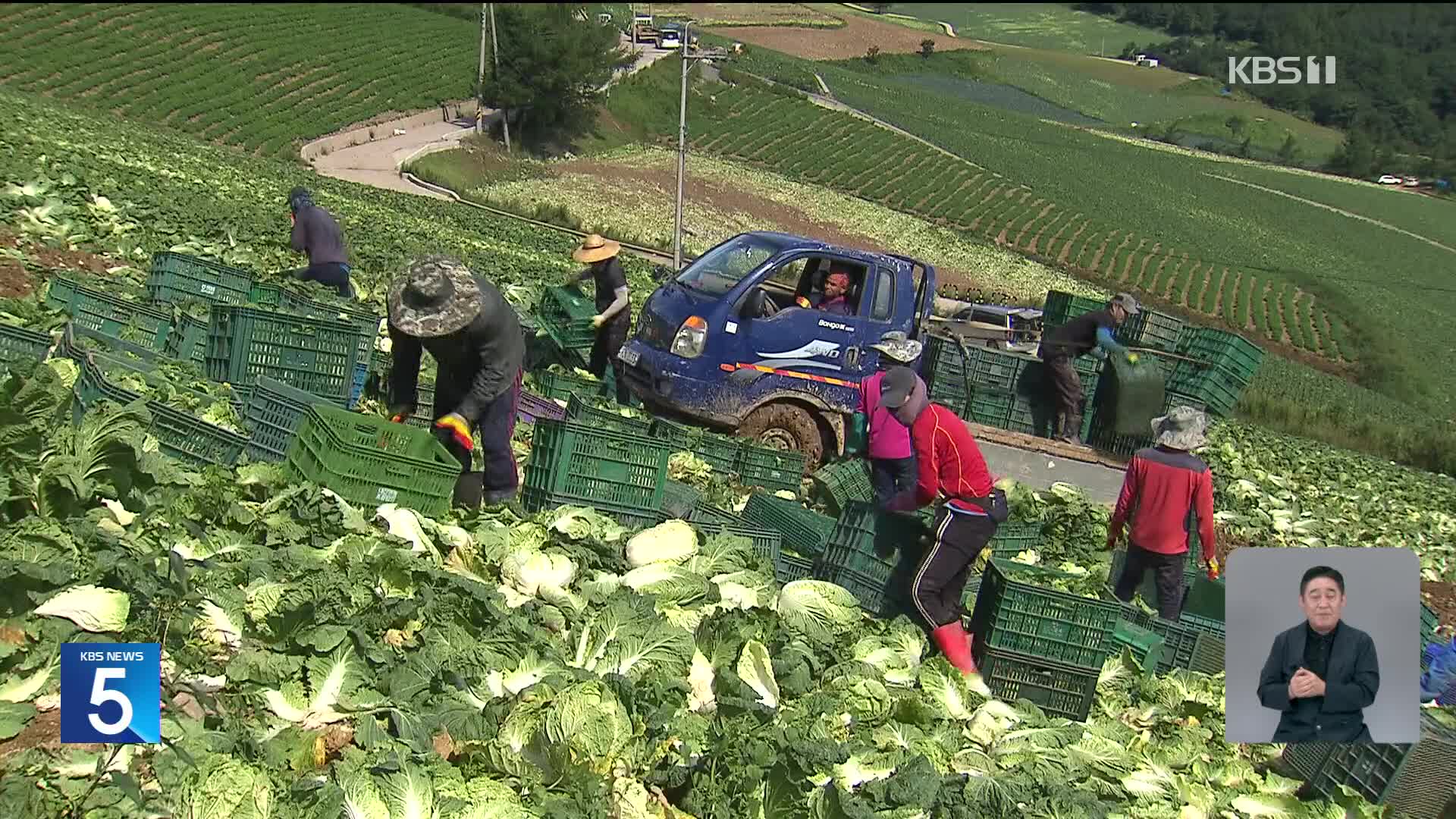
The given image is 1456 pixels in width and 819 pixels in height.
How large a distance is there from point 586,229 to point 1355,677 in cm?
3598

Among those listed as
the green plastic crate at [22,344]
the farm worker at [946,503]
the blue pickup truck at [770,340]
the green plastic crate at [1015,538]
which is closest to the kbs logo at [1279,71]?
the blue pickup truck at [770,340]

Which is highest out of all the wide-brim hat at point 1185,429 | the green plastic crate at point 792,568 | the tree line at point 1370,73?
the tree line at point 1370,73

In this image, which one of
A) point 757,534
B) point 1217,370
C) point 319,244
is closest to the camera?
point 757,534

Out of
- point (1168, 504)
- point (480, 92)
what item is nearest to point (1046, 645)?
point (1168, 504)

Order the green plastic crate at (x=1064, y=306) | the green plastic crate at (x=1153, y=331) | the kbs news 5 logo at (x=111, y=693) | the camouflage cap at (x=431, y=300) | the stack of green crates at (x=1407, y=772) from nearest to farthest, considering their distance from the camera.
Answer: the kbs news 5 logo at (x=111, y=693) → the stack of green crates at (x=1407, y=772) → the camouflage cap at (x=431, y=300) → the green plastic crate at (x=1153, y=331) → the green plastic crate at (x=1064, y=306)

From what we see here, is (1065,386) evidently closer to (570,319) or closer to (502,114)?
(570,319)

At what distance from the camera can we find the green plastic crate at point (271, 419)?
228 inches

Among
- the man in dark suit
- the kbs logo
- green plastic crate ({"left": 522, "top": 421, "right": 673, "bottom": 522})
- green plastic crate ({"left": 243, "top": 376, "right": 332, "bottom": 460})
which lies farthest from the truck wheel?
the kbs logo

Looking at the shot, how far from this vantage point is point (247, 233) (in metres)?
13.8

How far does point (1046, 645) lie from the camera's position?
19.1 feet

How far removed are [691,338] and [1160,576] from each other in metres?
4.21

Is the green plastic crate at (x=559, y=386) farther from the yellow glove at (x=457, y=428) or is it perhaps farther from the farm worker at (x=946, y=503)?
the farm worker at (x=946, y=503)

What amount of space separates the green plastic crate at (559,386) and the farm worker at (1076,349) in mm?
4910

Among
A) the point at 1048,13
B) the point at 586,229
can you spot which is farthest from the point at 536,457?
the point at 1048,13
